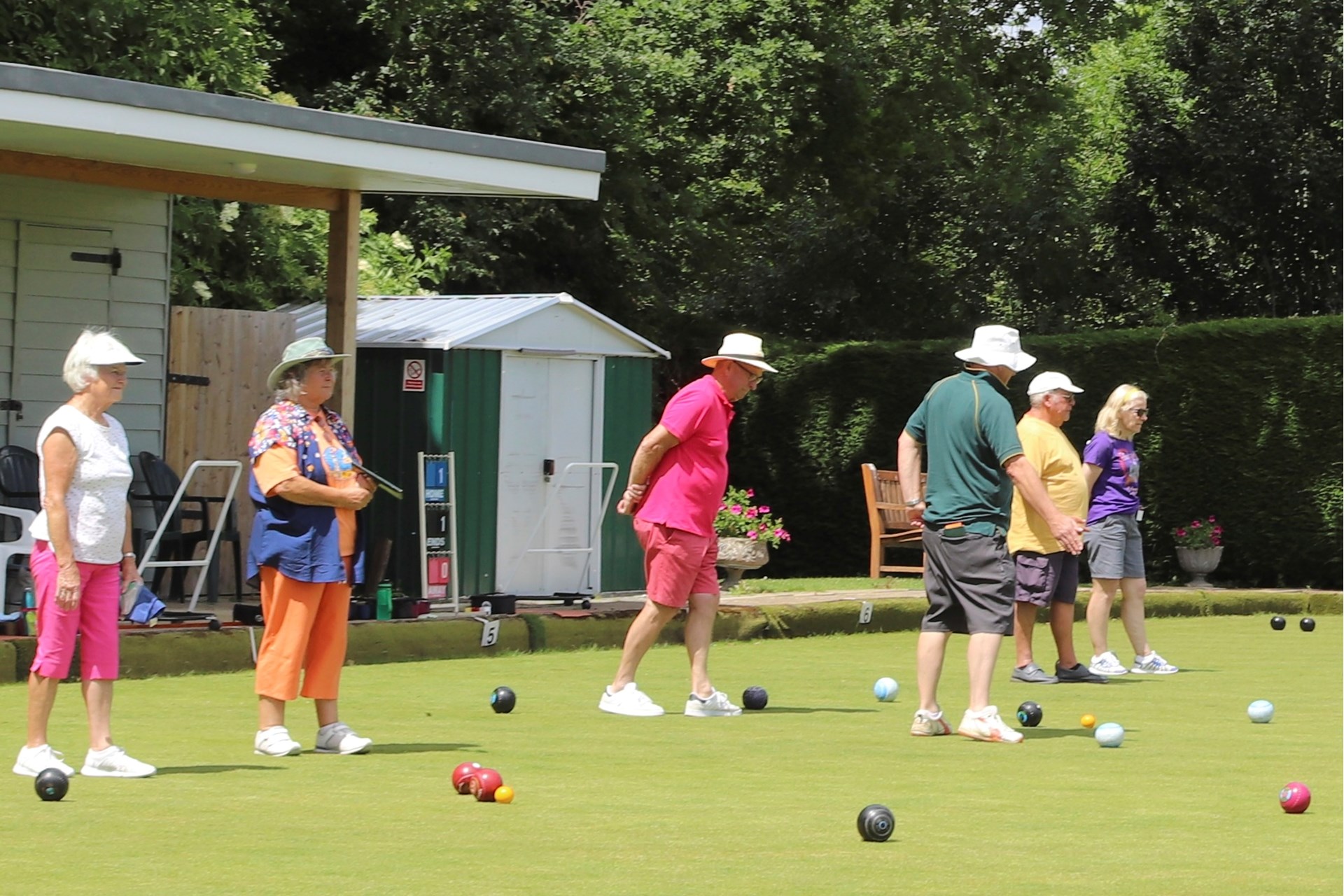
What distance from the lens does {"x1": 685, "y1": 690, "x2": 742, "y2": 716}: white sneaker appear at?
372 inches

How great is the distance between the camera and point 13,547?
35.9ft

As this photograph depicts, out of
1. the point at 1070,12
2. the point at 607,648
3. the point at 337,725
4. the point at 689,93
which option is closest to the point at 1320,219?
the point at 1070,12

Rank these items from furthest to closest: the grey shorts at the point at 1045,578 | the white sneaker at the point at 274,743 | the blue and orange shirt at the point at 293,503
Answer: the grey shorts at the point at 1045,578 < the white sneaker at the point at 274,743 < the blue and orange shirt at the point at 293,503

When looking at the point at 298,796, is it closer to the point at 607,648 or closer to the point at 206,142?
the point at 206,142

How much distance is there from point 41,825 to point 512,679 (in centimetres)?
532

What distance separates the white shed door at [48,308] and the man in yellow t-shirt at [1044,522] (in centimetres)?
644

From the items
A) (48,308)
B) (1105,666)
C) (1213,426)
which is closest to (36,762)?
(1105,666)

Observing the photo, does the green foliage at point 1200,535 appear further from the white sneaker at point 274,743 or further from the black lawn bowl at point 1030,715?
the white sneaker at point 274,743

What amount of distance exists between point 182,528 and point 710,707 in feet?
20.0

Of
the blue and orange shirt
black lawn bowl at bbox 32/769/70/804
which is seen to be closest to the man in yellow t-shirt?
the blue and orange shirt

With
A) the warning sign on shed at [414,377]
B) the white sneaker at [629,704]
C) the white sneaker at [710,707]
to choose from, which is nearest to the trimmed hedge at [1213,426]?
the warning sign on shed at [414,377]

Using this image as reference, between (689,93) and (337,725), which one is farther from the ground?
(689,93)

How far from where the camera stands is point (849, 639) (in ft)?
48.6

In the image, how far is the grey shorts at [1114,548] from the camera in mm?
11719
